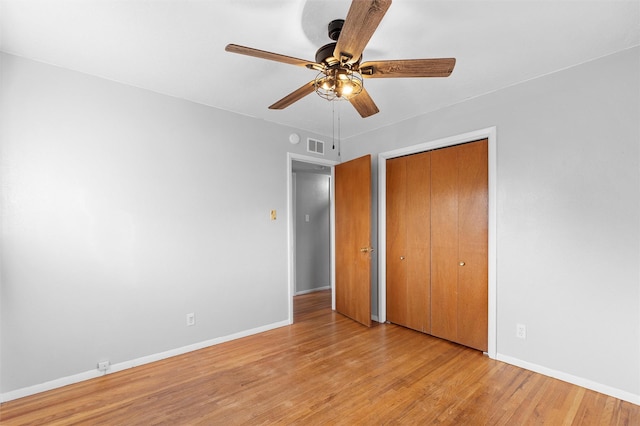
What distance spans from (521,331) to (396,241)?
58.9 inches

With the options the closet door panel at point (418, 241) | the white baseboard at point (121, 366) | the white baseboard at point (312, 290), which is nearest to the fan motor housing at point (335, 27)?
the closet door panel at point (418, 241)

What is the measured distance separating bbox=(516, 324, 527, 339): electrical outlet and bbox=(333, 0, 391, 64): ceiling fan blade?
8.53 feet

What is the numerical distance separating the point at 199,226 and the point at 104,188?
2.83 feet

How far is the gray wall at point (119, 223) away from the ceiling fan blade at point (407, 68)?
1.99 meters

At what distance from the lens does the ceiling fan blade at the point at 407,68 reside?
1638 millimetres

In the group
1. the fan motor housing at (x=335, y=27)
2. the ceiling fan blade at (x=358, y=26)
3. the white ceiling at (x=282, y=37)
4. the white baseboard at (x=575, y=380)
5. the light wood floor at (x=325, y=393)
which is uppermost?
the white ceiling at (x=282, y=37)

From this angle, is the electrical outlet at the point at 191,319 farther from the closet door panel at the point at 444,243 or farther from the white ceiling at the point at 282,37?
the closet door panel at the point at 444,243

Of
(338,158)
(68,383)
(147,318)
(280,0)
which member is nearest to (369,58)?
(280,0)

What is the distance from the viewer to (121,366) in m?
2.55

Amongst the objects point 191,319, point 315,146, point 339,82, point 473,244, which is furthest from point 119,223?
point 473,244

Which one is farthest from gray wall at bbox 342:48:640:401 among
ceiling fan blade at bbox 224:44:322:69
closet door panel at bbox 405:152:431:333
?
ceiling fan blade at bbox 224:44:322:69

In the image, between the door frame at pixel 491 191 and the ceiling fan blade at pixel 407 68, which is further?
the door frame at pixel 491 191

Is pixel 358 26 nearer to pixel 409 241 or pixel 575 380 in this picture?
pixel 409 241

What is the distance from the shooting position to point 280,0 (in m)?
1.62
